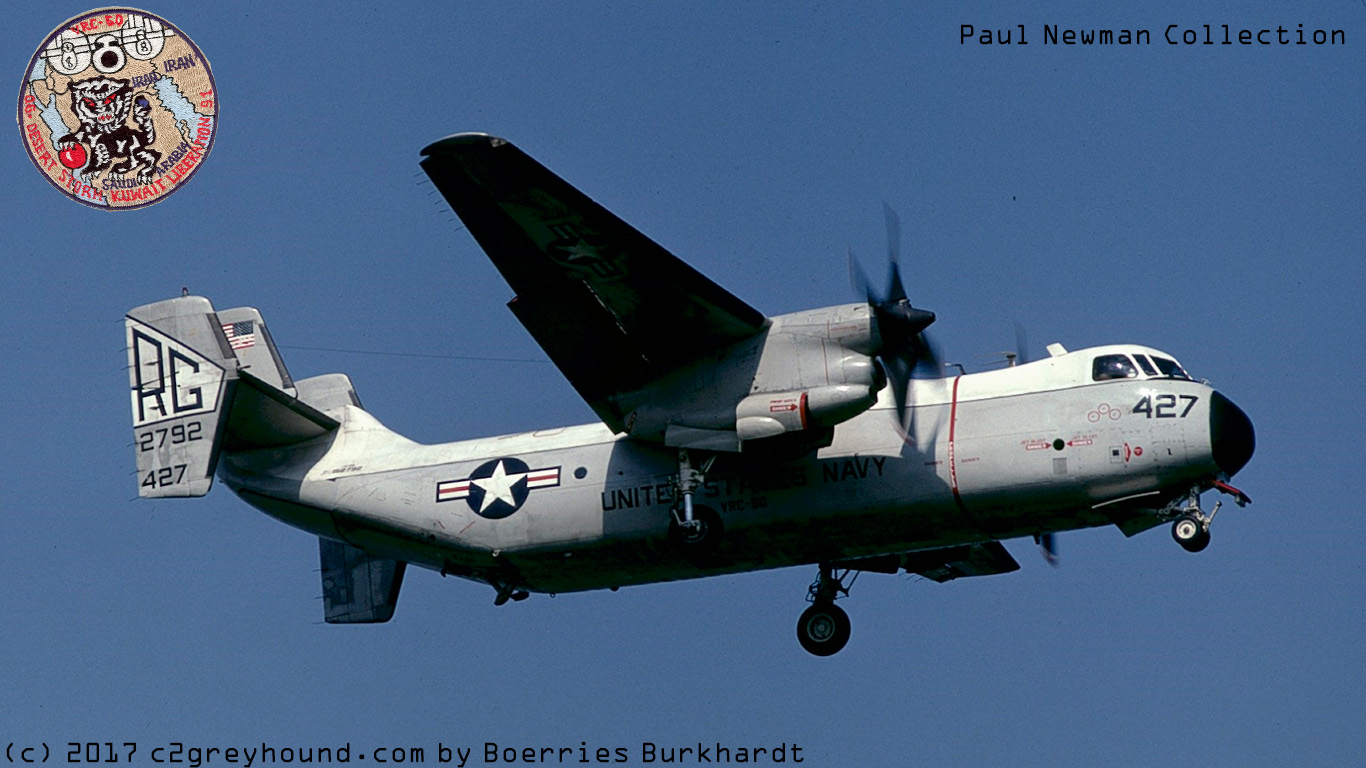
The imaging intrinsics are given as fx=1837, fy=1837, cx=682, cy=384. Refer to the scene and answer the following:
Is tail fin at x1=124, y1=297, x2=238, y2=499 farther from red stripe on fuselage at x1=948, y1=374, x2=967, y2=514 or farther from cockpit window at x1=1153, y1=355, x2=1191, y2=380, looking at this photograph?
cockpit window at x1=1153, y1=355, x2=1191, y2=380

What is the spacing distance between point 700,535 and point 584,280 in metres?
3.46

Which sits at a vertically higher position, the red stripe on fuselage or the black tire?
the red stripe on fuselage

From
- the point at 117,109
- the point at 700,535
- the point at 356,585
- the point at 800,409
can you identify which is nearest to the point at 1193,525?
the point at 800,409

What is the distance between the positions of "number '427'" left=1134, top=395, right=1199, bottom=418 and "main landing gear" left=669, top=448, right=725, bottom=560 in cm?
526

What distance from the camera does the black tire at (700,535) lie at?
22750 mm

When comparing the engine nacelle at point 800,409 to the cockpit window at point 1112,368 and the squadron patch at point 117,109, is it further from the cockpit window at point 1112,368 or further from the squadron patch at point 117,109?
the squadron patch at point 117,109

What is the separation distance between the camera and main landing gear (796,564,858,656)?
24812 mm

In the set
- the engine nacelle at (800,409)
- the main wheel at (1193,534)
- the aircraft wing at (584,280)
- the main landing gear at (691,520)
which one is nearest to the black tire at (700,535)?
the main landing gear at (691,520)

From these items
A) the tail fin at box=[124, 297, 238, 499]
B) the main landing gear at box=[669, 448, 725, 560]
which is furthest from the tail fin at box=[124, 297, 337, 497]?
the main landing gear at box=[669, 448, 725, 560]

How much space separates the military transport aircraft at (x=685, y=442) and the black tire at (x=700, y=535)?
25 mm

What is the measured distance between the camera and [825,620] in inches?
978

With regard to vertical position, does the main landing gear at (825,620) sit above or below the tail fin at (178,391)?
below

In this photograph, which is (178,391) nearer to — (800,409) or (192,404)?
(192,404)

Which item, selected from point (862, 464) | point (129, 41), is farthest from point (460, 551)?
point (129, 41)
